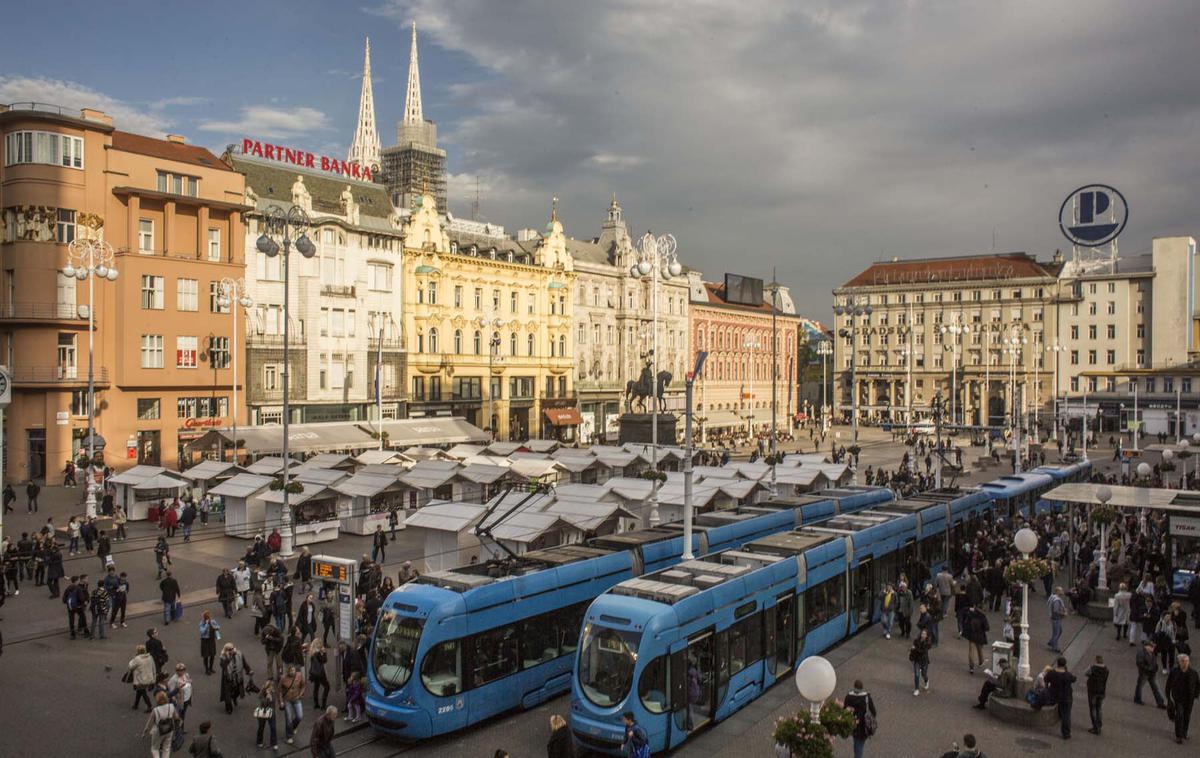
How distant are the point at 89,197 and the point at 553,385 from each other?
40.4 metres

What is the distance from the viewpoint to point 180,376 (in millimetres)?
52938

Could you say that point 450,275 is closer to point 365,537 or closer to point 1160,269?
point 365,537

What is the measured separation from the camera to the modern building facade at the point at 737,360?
96250 mm

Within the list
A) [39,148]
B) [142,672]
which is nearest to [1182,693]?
[142,672]

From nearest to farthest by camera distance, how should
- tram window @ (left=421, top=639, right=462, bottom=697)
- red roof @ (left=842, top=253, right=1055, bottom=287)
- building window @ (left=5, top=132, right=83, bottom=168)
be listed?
tram window @ (left=421, top=639, right=462, bottom=697)
building window @ (left=5, top=132, right=83, bottom=168)
red roof @ (left=842, top=253, right=1055, bottom=287)

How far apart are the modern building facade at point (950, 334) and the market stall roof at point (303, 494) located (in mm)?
85213

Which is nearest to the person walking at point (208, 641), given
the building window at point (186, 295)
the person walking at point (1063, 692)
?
the person walking at point (1063, 692)

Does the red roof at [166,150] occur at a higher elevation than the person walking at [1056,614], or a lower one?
higher

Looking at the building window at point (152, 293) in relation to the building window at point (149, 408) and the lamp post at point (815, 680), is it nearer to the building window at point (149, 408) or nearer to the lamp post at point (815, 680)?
the building window at point (149, 408)

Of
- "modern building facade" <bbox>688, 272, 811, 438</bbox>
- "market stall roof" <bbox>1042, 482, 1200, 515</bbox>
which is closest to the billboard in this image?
"modern building facade" <bbox>688, 272, 811, 438</bbox>

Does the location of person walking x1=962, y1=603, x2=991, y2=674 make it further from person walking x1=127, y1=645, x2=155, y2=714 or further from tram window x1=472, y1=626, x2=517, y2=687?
person walking x1=127, y1=645, x2=155, y2=714

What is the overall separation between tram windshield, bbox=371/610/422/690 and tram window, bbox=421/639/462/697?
27 cm

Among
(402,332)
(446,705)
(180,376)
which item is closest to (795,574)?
(446,705)

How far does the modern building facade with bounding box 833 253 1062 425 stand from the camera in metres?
112
